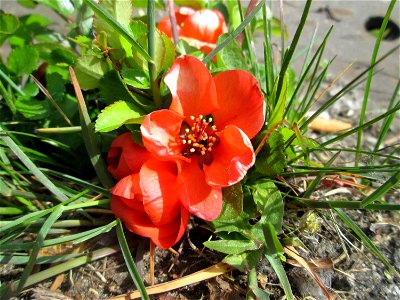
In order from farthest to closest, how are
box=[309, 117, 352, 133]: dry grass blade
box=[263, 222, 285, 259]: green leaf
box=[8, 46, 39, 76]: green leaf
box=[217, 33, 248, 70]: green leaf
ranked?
box=[309, 117, 352, 133]: dry grass blade < box=[8, 46, 39, 76]: green leaf < box=[217, 33, 248, 70]: green leaf < box=[263, 222, 285, 259]: green leaf

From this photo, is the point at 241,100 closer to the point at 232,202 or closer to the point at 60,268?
the point at 232,202

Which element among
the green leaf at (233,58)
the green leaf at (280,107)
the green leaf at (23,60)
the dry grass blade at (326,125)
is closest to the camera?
the green leaf at (280,107)

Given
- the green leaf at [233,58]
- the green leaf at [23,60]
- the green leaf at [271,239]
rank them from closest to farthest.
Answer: the green leaf at [271,239] < the green leaf at [233,58] < the green leaf at [23,60]

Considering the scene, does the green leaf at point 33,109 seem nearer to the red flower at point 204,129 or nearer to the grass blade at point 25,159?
the grass blade at point 25,159

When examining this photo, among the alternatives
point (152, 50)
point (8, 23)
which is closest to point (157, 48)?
point (152, 50)

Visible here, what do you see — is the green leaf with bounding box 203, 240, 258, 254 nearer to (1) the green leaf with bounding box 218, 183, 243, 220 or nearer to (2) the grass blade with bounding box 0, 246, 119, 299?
(1) the green leaf with bounding box 218, 183, 243, 220

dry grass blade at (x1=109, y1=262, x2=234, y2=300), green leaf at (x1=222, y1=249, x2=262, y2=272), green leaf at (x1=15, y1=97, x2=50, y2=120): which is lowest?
dry grass blade at (x1=109, y1=262, x2=234, y2=300)

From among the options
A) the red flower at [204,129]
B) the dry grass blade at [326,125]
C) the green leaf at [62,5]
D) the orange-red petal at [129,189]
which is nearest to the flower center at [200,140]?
the red flower at [204,129]

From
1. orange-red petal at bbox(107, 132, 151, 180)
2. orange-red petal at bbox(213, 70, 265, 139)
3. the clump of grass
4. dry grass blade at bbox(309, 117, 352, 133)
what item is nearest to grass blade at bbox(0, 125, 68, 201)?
the clump of grass
